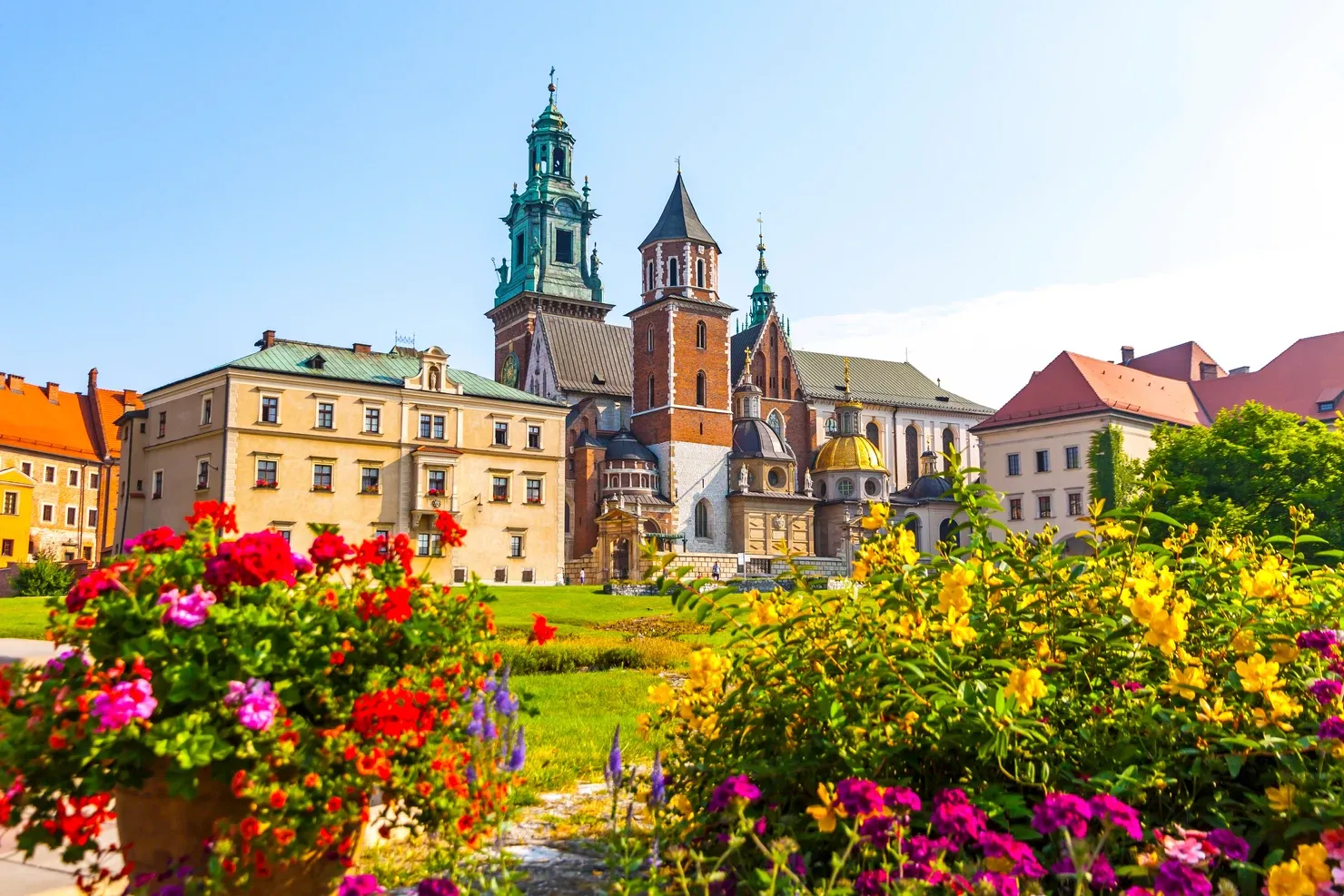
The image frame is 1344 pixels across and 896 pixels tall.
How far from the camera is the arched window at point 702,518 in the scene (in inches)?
2455

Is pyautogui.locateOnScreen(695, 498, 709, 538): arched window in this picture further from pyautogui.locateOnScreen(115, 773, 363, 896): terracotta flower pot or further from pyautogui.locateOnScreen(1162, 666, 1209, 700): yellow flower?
pyautogui.locateOnScreen(115, 773, 363, 896): terracotta flower pot

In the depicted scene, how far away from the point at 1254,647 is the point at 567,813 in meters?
3.80

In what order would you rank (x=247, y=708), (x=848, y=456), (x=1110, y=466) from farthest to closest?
1. (x=848, y=456)
2. (x=1110, y=466)
3. (x=247, y=708)

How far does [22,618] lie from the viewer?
24953 mm

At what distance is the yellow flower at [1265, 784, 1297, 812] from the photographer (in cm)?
351

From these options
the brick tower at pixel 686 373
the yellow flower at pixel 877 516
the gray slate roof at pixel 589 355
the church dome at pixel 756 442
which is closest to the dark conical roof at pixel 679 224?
the brick tower at pixel 686 373

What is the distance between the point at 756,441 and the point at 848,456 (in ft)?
24.0

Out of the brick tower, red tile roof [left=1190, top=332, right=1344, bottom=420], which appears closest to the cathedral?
the brick tower

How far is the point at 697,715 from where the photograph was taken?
16.1ft

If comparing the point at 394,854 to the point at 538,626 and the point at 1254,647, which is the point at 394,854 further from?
the point at 1254,647

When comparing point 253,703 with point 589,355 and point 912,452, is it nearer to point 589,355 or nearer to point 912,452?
point 589,355

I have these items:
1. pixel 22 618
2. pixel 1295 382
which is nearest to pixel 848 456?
pixel 1295 382

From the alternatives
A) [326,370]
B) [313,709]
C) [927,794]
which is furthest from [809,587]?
[326,370]

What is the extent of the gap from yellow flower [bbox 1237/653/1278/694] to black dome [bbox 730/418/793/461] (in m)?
60.7
